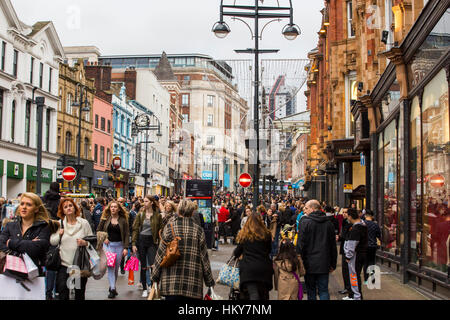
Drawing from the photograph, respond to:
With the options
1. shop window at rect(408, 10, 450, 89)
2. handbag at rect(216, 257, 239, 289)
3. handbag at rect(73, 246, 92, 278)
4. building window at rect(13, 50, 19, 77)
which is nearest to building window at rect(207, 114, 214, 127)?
shop window at rect(408, 10, 450, 89)

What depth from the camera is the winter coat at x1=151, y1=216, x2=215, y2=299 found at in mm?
7051

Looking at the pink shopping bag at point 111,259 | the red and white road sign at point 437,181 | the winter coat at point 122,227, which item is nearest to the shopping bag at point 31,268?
the pink shopping bag at point 111,259

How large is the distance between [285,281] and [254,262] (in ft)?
2.92

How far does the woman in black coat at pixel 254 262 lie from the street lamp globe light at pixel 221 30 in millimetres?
10113

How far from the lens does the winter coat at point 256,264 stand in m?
7.61

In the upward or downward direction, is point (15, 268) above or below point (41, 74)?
below

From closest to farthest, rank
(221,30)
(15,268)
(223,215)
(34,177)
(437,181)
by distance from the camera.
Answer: (15,268)
(437,181)
(221,30)
(223,215)
(34,177)

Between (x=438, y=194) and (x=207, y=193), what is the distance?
12486 millimetres

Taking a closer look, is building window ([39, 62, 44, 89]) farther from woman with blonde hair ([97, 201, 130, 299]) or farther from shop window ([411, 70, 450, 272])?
shop window ([411, 70, 450, 272])

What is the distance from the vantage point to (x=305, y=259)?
30.0 feet

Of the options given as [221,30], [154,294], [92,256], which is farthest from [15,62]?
[154,294]

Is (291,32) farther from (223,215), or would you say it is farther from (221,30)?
→ (223,215)

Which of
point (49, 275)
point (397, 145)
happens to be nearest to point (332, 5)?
point (397, 145)

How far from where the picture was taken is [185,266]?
23.4ft
